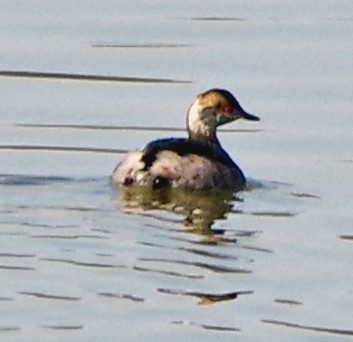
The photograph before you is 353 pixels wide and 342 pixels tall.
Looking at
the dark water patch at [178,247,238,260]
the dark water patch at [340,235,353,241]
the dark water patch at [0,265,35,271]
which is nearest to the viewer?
the dark water patch at [0,265,35,271]

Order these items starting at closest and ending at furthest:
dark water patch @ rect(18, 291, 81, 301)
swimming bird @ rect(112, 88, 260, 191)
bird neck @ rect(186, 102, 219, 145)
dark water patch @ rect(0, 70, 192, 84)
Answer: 1. dark water patch @ rect(18, 291, 81, 301)
2. swimming bird @ rect(112, 88, 260, 191)
3. bird neck @ rect(186, 102, 219, 145)
4. dark water patch @ rect(0, 70, 192, 84)

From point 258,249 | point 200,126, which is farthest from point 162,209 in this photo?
point 200,126

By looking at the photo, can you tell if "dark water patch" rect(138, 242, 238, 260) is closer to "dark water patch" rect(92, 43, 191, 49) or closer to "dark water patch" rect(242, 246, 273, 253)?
"dark water patch" rect(242, 246, 273, 253)

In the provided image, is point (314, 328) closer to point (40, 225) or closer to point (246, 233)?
point (246, 233)

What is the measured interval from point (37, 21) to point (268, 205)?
594 cm

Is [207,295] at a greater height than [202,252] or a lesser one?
lesser

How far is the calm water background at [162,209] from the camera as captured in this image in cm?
1026

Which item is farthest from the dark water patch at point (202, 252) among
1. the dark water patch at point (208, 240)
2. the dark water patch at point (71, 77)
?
the dark water patch at point (71, 77)

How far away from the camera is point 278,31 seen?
1859 centimetres

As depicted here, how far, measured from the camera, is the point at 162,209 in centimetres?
1295

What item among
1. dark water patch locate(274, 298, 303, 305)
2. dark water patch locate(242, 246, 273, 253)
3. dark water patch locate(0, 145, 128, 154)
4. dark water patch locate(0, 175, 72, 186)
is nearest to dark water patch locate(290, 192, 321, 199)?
dark water patch locate(0, 175, 72, 186)

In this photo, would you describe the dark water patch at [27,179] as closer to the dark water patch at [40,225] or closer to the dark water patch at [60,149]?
the dark water patch at [60,149]

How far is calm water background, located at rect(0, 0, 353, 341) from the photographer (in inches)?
404

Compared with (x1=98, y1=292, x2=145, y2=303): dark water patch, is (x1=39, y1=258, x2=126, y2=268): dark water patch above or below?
above
